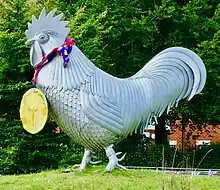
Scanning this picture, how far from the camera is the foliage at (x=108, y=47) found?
13781mm

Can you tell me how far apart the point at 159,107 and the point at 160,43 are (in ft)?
29.9

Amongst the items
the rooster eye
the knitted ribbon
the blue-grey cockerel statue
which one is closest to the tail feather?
the blue-grey cockerel statue

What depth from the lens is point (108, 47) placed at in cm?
1772

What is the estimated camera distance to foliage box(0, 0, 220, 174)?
45.2 feet

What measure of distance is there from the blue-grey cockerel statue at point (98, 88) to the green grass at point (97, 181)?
0.39 metres

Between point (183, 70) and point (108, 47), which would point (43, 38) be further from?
point (108, 47)

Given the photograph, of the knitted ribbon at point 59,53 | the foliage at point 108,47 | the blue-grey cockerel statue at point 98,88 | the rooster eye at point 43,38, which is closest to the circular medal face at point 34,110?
the blue-grey cockerel statue at point 98,88

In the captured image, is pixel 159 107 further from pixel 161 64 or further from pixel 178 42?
pixel 178 42

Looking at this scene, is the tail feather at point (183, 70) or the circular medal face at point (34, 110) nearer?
the circular medal face at point (34, 110)

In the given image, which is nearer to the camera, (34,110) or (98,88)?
(98,88)

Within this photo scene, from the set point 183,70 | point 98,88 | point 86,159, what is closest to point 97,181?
point 86,159

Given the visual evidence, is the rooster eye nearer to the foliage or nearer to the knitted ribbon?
the knitted ribbon

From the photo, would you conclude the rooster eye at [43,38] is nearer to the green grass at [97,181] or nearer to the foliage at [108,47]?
the green grass at [97,181]

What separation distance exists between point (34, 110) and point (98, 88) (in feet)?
3.43
